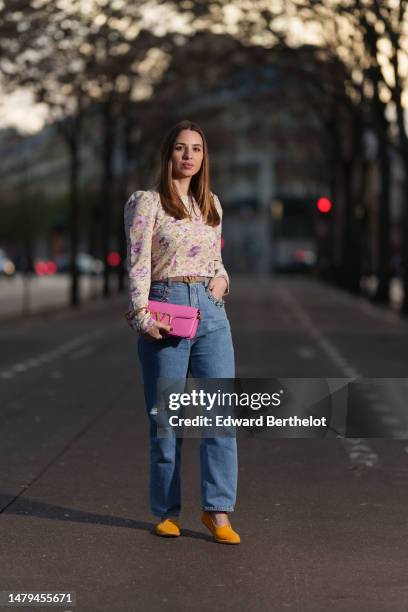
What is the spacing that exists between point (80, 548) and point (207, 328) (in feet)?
3.74

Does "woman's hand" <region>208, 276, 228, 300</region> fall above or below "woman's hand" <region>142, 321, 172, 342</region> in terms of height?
above

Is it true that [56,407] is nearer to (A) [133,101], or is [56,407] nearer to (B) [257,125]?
(A) [133,101]

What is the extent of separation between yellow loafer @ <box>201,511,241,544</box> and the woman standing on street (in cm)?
7

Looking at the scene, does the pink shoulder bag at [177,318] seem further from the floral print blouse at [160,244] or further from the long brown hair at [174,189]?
the long brown hair at [174,189]

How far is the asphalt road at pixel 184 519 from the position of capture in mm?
6477

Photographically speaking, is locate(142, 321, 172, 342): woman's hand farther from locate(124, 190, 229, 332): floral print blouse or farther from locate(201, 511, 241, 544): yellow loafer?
locate(201, 511, 241, 544): yellow loafer

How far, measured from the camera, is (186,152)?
24.3ft

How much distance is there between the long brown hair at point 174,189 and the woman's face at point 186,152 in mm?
22

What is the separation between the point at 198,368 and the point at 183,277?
41cm

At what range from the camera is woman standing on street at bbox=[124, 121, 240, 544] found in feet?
24.1

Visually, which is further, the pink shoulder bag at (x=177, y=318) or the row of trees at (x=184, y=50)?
the row of trees at (x=184, y=50)

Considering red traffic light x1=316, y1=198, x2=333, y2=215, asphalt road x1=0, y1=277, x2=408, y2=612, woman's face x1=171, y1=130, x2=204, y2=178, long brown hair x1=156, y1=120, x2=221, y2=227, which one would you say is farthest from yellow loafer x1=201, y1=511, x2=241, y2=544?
red traffic light x1=316, y1=198, x2=333, y2=215

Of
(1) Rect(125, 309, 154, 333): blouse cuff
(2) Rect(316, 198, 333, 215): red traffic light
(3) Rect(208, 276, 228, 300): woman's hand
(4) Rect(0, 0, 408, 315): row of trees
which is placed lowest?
(2) Rect(316, 198, 333, 215): red traffic light

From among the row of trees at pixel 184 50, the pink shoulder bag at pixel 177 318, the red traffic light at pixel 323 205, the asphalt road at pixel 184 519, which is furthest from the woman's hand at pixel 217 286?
the red traffic light at pixel 323 205
